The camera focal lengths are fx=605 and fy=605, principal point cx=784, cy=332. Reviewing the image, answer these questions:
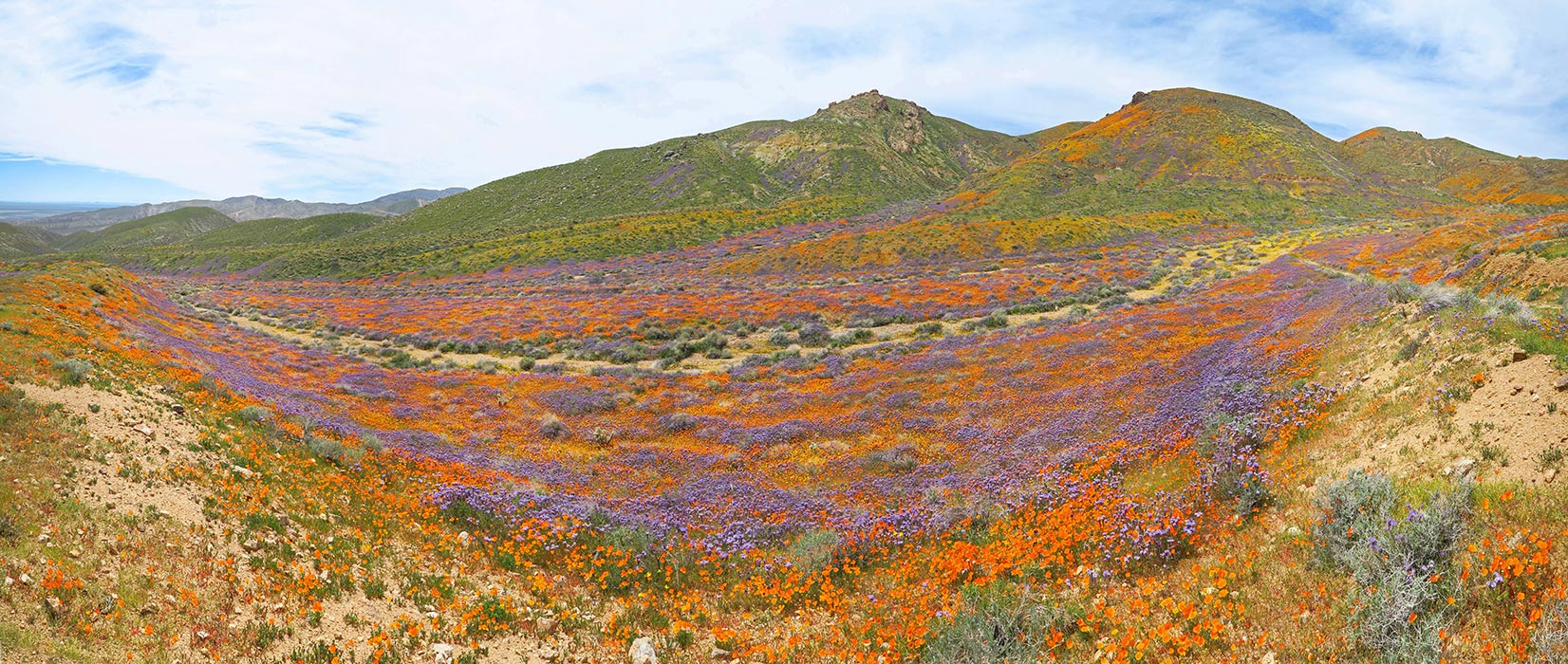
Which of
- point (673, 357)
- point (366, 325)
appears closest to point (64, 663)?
point (673, 357)

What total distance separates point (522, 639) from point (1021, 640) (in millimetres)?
5961

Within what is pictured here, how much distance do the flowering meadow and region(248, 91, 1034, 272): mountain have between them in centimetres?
7754

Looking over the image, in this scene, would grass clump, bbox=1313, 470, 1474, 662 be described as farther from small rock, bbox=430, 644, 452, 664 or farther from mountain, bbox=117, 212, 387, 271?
mountain, bbox=117, 212, 387, 271

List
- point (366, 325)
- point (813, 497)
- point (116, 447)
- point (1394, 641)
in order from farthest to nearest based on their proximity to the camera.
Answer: point (366, 325) < point (813, 497) < point (116, 447) < point (1394, 641)

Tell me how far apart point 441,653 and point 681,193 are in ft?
480

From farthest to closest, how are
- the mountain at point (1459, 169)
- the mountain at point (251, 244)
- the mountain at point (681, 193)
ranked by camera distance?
1. the mountain at point (251, 244)
2. the mountain at point (681, 193)
3. the mountain at point (1459, 169)

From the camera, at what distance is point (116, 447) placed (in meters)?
9.81

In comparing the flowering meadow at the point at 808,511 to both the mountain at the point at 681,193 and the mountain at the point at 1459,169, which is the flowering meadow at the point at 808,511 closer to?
the mountain at the point at 681,193

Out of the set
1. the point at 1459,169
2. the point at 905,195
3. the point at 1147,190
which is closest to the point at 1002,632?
the point at 1147,190

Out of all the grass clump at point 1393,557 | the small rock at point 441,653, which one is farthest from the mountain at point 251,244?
the grass clump at point 1393,557

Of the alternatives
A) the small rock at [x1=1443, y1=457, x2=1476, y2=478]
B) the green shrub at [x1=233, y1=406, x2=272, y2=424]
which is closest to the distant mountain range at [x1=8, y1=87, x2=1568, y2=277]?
the green shrub at [x1=233, y1=406, x2=272, y2=424]

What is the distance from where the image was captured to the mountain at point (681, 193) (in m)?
103

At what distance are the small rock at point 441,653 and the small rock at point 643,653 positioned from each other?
1980 millimetres

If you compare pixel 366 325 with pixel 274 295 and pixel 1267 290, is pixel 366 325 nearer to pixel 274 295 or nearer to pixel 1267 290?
pixel 274 295
